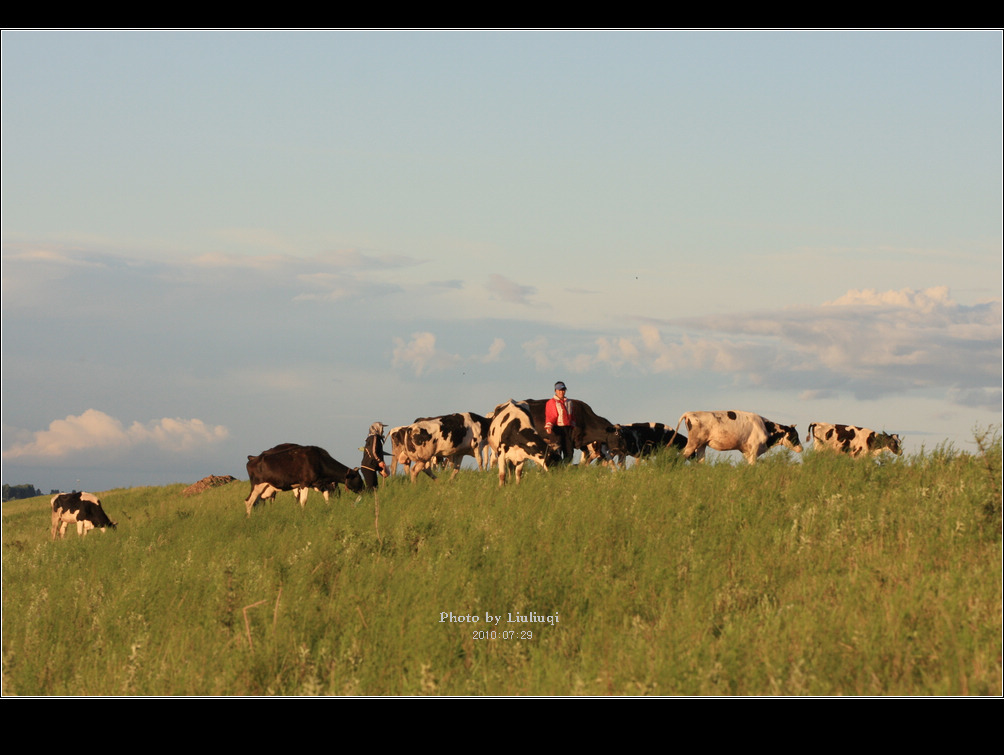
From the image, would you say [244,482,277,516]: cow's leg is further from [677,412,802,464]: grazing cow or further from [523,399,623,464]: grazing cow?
[677,412,802,464]: grazing cow

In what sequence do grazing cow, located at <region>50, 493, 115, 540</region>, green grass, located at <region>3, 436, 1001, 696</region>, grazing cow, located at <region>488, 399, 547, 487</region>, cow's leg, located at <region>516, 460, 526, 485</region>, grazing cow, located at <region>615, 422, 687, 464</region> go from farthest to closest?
grazing cow, located at <region>50, 493, 115, 540</region>
grazing cow, located at <region>615, 422, 687, 464</region>
grazing cow, located at <region>488, 399, 547, 487</region>
cow's leg, located at <region>516, 460, 526, 485</region>
green grass, located at <region>3, 436, 1001, 696</region>

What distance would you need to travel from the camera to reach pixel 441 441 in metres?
22.5

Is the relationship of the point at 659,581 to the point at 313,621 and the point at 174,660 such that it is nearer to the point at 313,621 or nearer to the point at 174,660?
the point at 313,621

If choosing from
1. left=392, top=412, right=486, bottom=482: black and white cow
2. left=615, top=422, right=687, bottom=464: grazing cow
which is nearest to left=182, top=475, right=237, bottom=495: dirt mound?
left=392, top=412, right=486, bottom=482: black and white cow

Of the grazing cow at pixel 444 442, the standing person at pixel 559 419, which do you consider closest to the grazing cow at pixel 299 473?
the grazing cow at pixel 444 442

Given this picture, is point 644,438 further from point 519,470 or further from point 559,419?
point 519,470

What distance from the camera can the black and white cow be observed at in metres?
22.4

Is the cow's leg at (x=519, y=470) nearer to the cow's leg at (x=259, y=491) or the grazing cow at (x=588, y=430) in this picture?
the grazing cow at (x=588, y=430)

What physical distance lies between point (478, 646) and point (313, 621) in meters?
2.48

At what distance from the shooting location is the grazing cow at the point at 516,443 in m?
19.3

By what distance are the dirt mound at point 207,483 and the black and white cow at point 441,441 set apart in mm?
17604

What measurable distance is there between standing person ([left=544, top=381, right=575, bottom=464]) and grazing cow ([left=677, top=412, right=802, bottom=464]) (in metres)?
3.53

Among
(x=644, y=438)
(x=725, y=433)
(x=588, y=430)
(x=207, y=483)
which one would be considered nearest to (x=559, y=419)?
(x=588, y=430)

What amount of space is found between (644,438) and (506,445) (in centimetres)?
673
